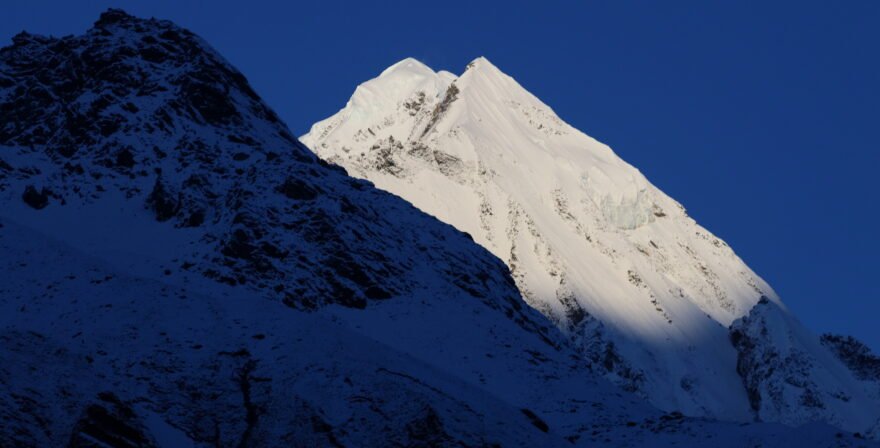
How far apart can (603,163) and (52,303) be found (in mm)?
114723

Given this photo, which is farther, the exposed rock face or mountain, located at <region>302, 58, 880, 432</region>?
the exposed rock face

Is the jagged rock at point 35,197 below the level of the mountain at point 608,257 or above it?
below

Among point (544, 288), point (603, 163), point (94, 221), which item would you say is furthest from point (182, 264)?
point (603, 163)

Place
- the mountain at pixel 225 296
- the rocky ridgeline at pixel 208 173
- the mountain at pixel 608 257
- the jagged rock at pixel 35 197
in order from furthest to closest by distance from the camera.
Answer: the mountain at pixel 608 257 < the jagged rock at pixel 35 197 < the rocky ridgeline at pixel 208 173 < the mountain at pixel 225 296

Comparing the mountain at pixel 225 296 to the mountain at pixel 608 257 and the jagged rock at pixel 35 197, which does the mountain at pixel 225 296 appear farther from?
the mountain at pixel 608 257

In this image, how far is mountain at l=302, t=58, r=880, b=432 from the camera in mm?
139500

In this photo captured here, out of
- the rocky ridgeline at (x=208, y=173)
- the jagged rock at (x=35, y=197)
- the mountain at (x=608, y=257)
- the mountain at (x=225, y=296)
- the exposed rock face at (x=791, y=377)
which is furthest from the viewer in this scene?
the exposed rock face at (x=791, y=377)

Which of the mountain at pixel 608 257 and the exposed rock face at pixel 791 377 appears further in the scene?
the exposed rock face at pixel 791 377

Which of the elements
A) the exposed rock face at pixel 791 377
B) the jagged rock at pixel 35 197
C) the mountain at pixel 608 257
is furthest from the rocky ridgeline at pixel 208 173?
the exposed rock face at pixel 791 377

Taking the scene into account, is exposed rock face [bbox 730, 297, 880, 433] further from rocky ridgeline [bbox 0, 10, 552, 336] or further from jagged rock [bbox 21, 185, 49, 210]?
jagged rock [bbox 21, 185, 49, 210]

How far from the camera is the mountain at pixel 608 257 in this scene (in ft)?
458

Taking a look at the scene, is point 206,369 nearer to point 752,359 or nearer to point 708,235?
point 752,359

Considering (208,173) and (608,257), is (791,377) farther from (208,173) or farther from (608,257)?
(208,173)

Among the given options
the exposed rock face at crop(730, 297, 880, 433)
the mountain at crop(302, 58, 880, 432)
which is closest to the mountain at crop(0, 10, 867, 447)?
the mountain at crop(302, 58, 880, 432)
